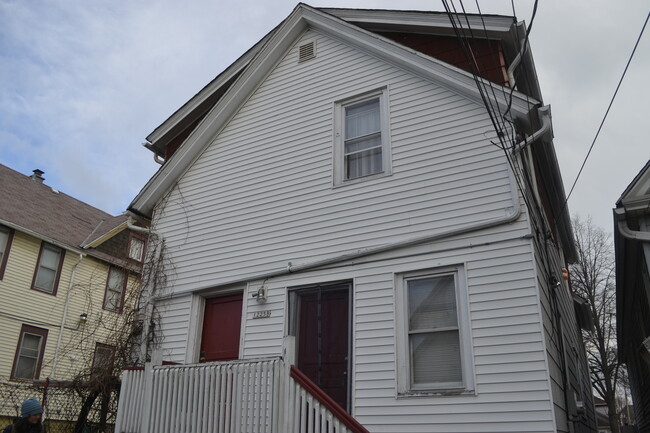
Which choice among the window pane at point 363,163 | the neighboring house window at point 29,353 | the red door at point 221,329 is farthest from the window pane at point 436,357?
the neighboring house window at point 29,353

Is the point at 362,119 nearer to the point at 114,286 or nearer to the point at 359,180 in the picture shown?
the point at 359,180

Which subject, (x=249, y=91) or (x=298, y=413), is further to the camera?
(x=249, y=91)

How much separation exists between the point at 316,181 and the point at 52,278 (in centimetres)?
1394

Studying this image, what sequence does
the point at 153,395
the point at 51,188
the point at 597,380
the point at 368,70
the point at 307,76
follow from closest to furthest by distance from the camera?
the point at 153,395, the point at 368,70, the point at 307,76, the point at 51,188, the point at 597,380

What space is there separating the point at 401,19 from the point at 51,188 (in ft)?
61.4

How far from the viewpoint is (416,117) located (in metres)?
8.25

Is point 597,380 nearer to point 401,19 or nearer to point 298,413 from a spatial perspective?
point 401,19

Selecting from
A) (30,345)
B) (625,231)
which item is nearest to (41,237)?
(30,345)

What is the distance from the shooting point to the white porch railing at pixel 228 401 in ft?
17.5

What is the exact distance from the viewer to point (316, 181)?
8789 millimetres

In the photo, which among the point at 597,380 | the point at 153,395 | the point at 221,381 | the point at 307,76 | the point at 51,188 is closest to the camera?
the point at 221,381

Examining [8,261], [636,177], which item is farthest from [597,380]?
[8,261]

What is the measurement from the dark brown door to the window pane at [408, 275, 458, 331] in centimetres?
104

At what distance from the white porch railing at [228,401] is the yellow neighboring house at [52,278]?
953 centimetres
